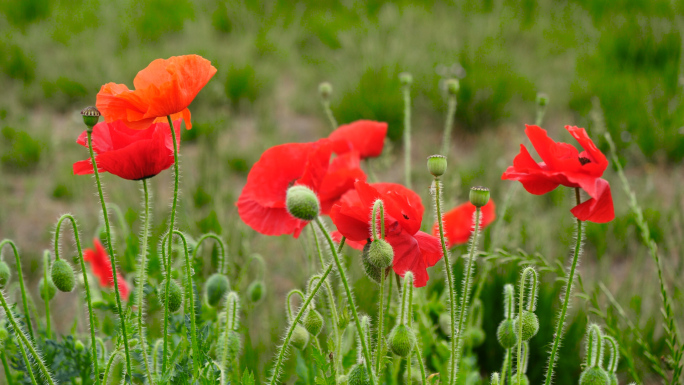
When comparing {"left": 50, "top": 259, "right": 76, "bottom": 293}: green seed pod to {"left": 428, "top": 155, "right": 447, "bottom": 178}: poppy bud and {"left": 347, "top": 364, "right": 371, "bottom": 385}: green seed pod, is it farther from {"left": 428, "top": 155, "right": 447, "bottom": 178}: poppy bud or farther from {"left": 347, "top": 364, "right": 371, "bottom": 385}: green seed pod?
{"left": 428, "top": 155, "right": 447, "bottom": 178}: poppy bud

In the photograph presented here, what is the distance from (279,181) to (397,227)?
0.34 metres

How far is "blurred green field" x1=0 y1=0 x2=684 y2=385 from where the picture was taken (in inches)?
83.7

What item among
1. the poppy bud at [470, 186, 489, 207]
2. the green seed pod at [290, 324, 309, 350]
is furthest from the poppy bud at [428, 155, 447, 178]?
the green seed pod at [290, 324, 309, 350]

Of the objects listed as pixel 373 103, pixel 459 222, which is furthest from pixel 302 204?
pixel 373 103

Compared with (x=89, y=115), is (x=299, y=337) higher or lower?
lower

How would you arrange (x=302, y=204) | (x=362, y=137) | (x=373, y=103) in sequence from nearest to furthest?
(x=302, y=204) < (x=362, y=137) < (x=373, y=103)

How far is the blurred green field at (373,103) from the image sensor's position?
2125 mm

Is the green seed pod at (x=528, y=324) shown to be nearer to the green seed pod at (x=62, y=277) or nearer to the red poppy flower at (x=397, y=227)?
the red poppy flower at (x=397, y=227)

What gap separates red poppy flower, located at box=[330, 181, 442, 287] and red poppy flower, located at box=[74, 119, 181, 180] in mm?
310

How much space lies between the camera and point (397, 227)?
0.94 metres

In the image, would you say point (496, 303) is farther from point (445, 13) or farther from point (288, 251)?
point (445, 13)

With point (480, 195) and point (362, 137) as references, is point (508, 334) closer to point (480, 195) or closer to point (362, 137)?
point (480, 195)

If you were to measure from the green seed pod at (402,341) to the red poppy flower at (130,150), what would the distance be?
0.47 metres

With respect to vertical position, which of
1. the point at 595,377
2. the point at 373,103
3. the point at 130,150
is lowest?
the point at 595,377
